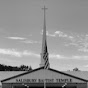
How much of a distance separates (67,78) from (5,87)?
38.3ft

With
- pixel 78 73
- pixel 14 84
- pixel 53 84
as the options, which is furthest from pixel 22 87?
pixel 78 73

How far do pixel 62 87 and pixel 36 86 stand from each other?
4959mm

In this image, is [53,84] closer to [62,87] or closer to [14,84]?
[62,87]

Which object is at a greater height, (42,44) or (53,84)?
(42,44)

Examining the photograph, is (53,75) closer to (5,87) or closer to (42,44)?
(5,87)

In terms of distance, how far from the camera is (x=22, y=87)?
5384 centimetres

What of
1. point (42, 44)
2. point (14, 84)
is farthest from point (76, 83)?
point (42, 44)

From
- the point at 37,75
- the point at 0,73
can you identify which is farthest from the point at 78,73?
the point at 0,73

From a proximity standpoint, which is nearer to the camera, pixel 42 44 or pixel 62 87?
pixel 62 87

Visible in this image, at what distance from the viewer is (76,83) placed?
5256cm

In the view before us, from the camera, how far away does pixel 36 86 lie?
53000 millimetres

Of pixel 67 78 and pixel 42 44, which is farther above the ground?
pixel 42 44

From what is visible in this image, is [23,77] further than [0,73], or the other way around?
[0,73]

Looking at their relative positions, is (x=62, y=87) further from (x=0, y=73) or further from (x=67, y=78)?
(x=0, y=73)
